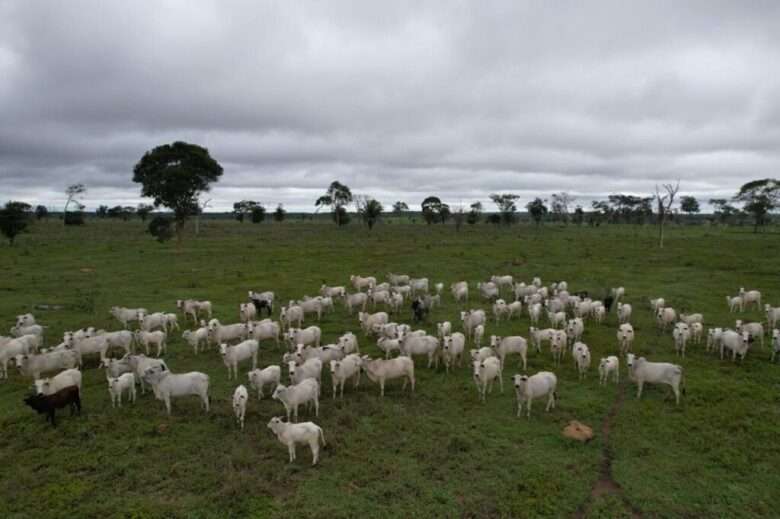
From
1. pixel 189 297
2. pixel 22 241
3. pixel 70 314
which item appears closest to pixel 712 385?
pixel 189 297

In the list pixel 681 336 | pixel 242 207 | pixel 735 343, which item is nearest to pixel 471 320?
pixel 681 336

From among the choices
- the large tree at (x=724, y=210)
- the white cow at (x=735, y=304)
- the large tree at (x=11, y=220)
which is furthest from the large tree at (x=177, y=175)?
the large tree at (x=724, y=210)

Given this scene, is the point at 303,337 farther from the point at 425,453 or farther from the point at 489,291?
the point at 489,291

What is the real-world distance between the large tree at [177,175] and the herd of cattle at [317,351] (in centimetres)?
2568

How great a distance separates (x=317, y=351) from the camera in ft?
48.3

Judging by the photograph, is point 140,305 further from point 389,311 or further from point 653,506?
point 653,506

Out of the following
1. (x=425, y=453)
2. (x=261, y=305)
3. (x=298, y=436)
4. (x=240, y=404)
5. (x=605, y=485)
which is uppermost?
(x=261, y=305)

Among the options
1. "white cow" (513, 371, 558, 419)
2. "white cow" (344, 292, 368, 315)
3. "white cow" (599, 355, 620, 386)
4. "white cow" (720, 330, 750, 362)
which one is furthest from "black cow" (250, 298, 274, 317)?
"white cow" (720, 330, 750, 362)

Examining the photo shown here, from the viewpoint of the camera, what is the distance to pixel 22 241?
54.5 metres

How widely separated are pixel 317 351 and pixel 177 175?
119ft

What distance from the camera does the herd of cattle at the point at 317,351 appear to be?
12.1m

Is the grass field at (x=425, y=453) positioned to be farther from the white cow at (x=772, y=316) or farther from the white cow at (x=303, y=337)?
the white cow at (x=772, y=316)

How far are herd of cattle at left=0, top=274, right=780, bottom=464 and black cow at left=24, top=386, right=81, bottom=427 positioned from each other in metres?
0.02

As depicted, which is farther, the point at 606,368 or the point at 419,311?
the point at 419,311
